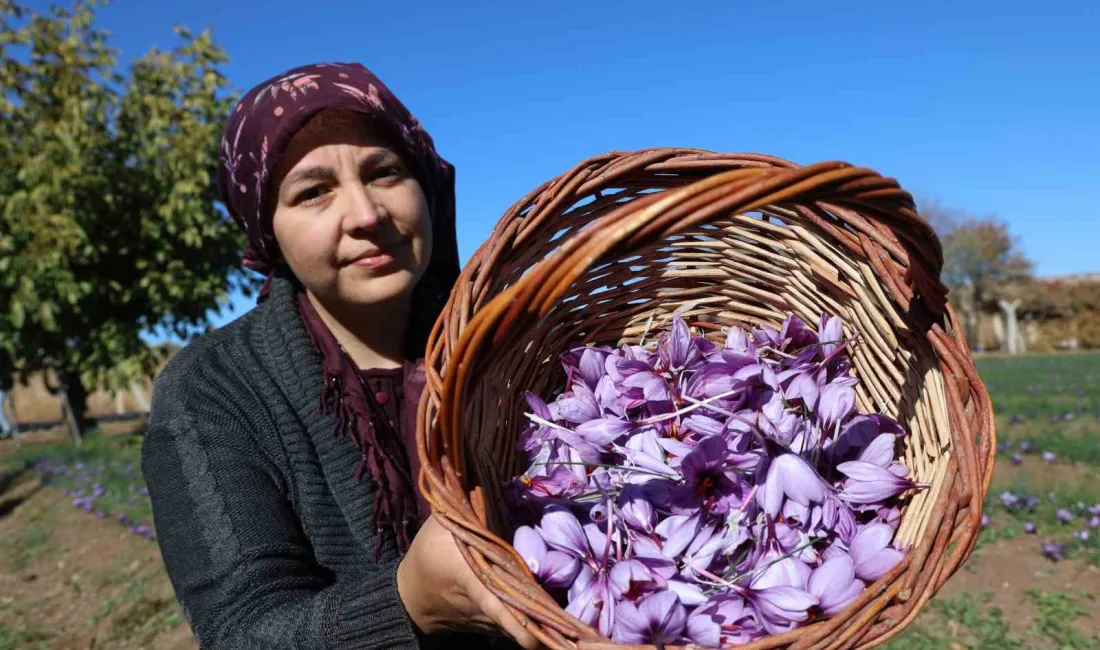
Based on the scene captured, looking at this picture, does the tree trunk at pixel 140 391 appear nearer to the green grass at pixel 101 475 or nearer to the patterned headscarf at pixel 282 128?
the green grass at pixel 101 475

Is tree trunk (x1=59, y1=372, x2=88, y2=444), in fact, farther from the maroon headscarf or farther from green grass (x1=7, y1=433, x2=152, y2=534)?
the maroon headscarf

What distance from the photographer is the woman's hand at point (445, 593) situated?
31.8 inches

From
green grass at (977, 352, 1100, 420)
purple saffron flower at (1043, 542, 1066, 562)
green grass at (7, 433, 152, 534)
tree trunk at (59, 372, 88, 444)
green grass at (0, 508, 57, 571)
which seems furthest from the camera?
tree trunk at (59, 372, 88, 444)

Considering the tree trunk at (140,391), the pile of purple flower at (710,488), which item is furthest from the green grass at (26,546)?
the pile of purple flower at (710,488)

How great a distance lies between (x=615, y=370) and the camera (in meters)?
1.24

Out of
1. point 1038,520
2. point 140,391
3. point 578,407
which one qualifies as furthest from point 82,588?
point 140,391

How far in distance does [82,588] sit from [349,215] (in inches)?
157

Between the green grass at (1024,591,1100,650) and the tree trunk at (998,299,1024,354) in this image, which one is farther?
the tree trunk at (998,299,1024,354)

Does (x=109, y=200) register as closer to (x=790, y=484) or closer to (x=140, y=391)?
(x=790, y=484)

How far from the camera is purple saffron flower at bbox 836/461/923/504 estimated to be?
105 cm

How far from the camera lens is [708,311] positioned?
4.68ft

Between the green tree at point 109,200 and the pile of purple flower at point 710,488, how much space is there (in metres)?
7.12

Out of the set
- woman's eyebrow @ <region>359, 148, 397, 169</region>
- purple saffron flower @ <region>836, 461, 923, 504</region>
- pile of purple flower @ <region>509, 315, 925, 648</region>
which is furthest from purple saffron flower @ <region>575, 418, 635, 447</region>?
woman's eyebrow @ <region>359, 148, 397, 169</region>

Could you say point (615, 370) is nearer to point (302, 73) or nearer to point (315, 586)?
point (315, 586)
